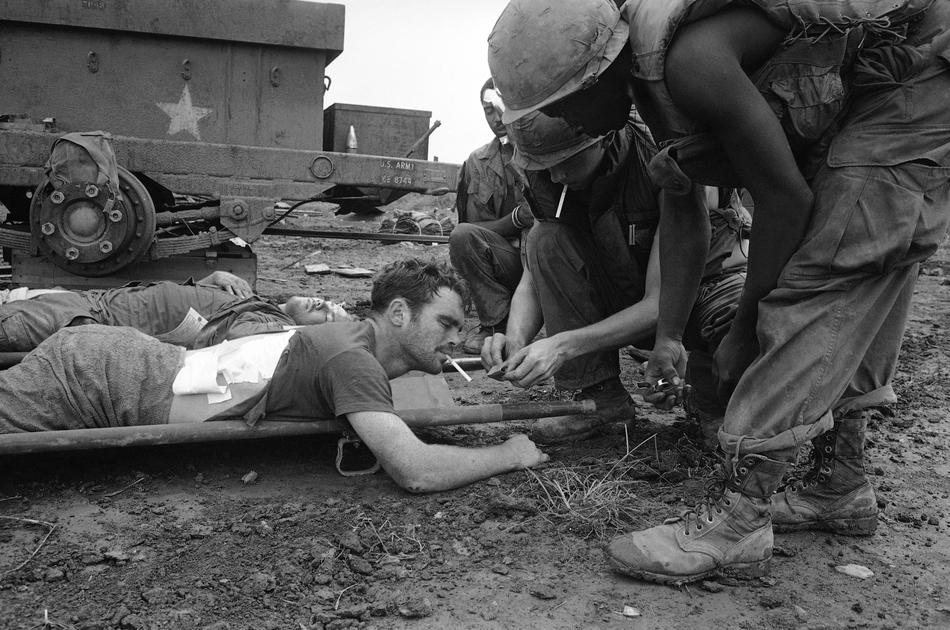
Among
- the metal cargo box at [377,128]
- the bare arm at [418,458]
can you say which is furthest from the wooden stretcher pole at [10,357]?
the metal cargo box at [377,128]

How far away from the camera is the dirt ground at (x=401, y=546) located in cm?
237

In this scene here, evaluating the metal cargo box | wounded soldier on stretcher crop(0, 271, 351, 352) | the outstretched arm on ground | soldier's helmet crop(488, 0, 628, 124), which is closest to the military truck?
the metal cargo box

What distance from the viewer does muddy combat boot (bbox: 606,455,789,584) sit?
2494mm

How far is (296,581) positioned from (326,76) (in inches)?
A: 226

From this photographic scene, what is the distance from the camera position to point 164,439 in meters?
2.96

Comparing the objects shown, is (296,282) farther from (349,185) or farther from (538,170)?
(538,170)

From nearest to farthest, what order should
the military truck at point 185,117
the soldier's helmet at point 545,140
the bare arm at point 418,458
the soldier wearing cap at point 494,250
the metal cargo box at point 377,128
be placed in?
the bare arm at point 418,458 → the soldier's helmet at point 545,140 → the soldier wearing cap at point 494,250 → the military truck at point 185,117 → the metal cargo box at point 377,128

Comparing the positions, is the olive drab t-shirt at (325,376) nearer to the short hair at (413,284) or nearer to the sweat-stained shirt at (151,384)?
the sweat-stained shirt at (151,384)

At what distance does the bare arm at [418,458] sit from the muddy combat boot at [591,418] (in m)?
0.51

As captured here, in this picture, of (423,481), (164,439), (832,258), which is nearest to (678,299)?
(832,258)

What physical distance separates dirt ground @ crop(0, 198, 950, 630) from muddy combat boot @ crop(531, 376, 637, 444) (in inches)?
3.3

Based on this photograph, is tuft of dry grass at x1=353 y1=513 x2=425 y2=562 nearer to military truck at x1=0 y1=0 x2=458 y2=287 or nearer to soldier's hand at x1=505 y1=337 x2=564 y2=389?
soldier's hand at x1=505 y1=337 x2=564 y2=389

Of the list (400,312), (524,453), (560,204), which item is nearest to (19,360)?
(400,312)

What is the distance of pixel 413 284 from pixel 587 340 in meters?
0.74
